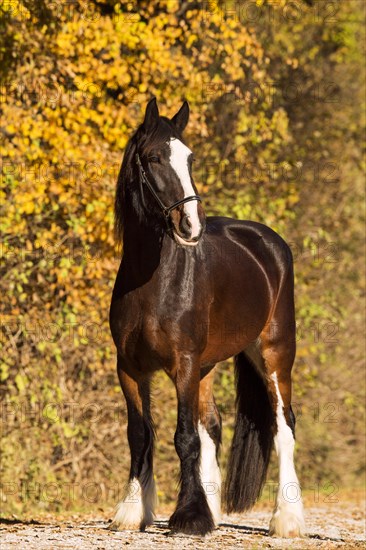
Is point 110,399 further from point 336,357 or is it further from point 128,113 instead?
point 336,357

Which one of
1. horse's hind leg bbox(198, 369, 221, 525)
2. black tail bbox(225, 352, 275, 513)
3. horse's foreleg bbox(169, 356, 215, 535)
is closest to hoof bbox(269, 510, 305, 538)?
horse's hind leg bbox(198, 369, 221, 525)

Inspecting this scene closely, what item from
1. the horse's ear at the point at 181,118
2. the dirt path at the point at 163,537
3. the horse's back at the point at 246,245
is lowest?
the dirt path at the point at 163,537

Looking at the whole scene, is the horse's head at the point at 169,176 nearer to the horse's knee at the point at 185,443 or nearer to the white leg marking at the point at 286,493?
the horse's knee at the point at 185,443

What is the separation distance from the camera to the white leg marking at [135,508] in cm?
633

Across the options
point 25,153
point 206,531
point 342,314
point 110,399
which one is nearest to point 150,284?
point 206,531

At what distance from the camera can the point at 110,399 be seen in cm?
1180

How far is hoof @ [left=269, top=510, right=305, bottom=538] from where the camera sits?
6648mm

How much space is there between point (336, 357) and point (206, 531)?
10064 mm

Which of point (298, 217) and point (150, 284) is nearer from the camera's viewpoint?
point (150, 284)

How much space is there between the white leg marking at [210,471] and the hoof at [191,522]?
1.12m

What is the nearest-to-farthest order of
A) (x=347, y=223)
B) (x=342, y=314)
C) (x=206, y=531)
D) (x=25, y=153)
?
(x=206, y=531), (x=25, y=153), (x=342, y=314), (x=347, y=223)

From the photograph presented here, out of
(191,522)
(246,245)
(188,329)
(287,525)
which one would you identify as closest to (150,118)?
(188,329)

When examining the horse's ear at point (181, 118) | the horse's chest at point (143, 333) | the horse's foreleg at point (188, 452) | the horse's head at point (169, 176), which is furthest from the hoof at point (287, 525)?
the horse's ear at point (181, 118)

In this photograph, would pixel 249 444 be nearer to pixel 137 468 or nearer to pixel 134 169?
pixel 137 468
